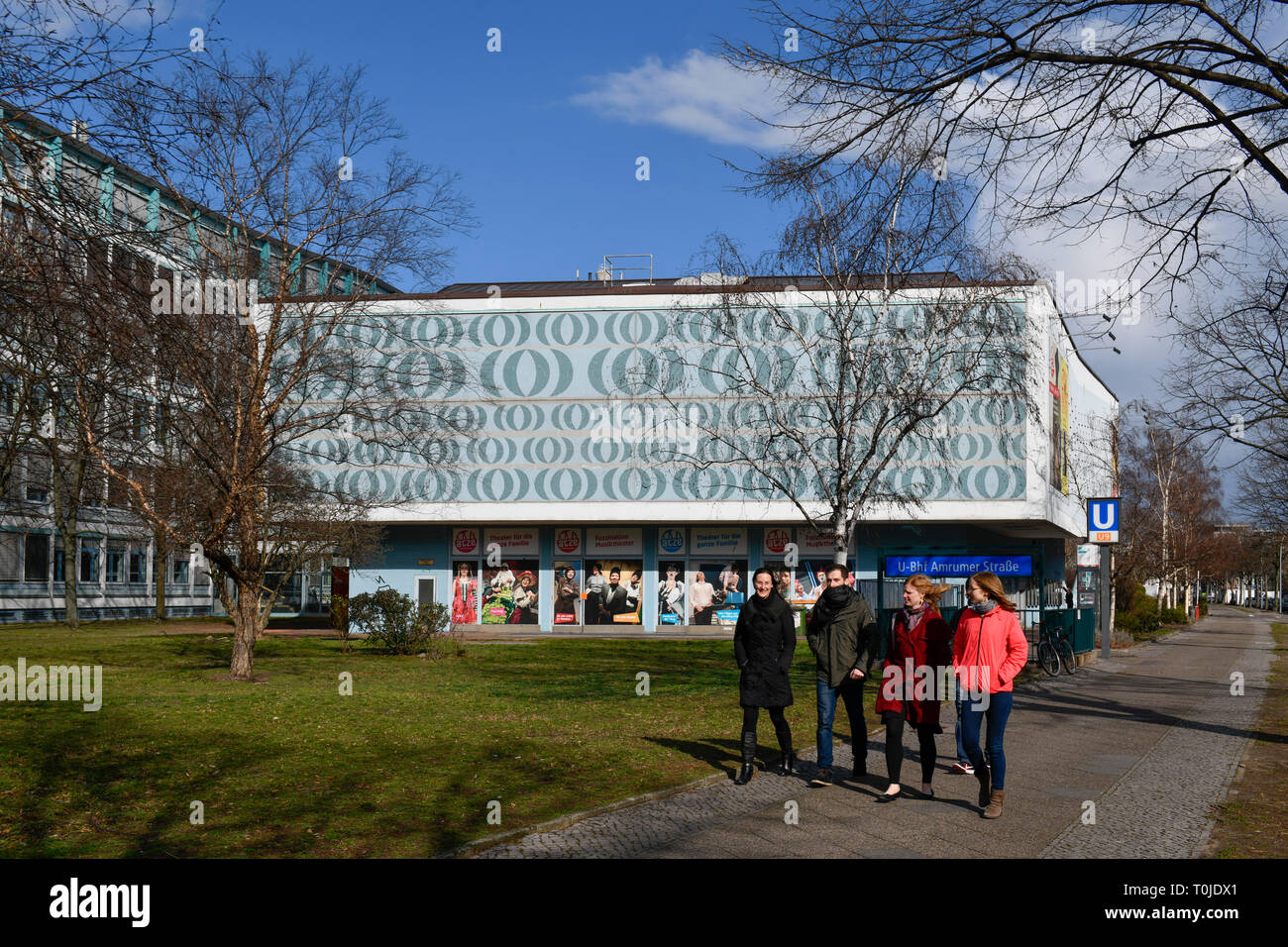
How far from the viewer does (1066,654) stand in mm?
24078

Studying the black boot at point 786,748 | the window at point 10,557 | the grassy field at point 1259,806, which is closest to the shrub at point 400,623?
the black boot at point 786,748

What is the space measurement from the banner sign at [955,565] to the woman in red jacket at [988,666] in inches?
541

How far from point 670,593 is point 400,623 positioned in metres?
21.1

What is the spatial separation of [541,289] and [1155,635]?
29819 mm

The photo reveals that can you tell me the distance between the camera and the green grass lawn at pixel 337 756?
7.81 meters

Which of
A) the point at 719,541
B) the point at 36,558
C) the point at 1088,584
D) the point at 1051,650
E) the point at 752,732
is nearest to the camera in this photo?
the point at 752,732

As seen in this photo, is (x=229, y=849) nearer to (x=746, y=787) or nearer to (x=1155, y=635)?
(x=746, y=787)

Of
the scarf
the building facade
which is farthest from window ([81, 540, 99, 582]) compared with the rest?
the scarf

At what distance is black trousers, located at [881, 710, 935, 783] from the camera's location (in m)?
9.66

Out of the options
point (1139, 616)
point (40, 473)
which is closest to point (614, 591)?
point (1139, 616)

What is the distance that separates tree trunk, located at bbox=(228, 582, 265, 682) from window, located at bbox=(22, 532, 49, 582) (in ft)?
114

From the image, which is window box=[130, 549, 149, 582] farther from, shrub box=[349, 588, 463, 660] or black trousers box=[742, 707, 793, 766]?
black trousers box=[742, 707, 793, 766]

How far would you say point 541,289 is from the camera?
5334 centimetres

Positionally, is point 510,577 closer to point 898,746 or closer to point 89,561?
point 89,561
